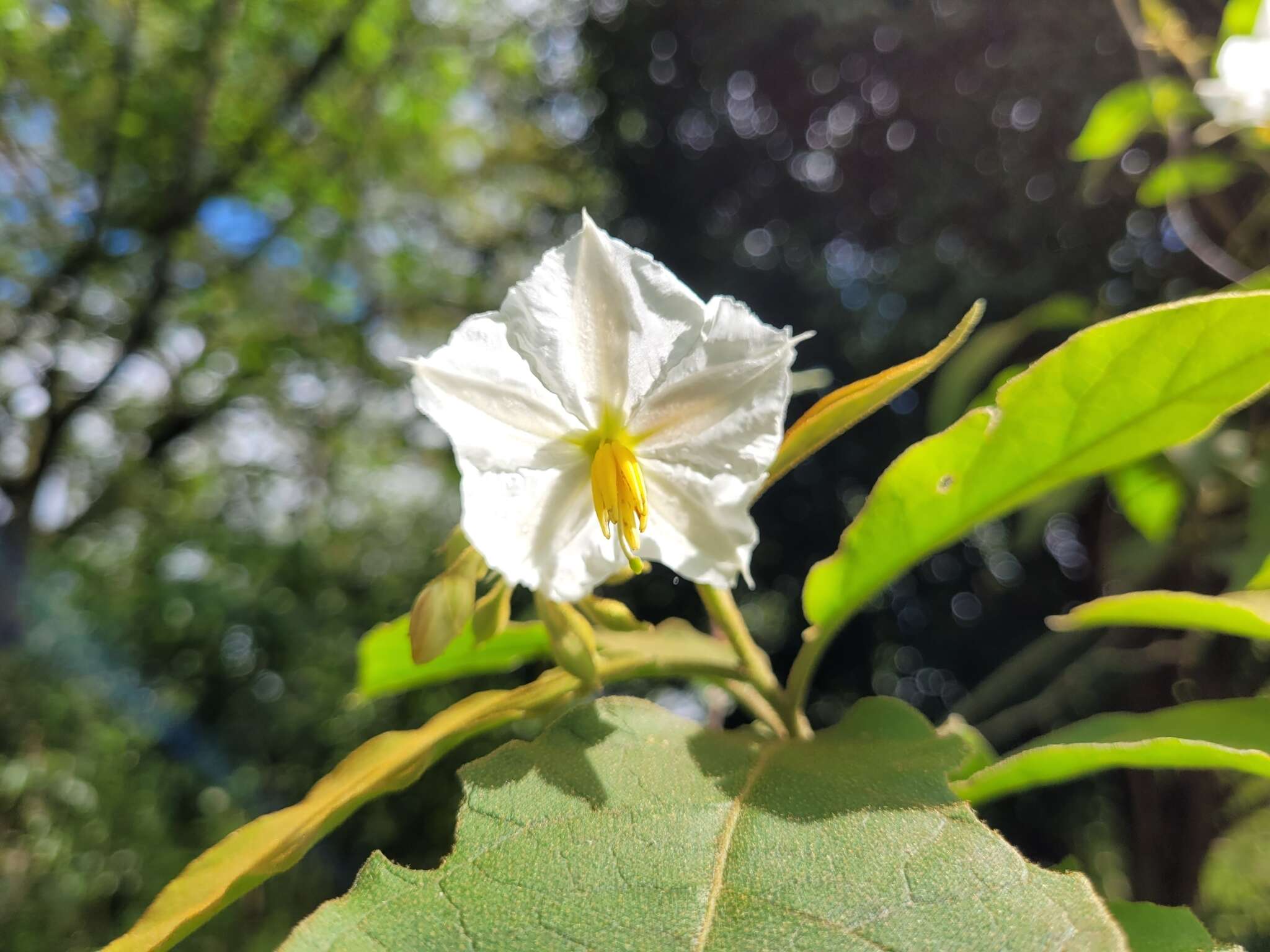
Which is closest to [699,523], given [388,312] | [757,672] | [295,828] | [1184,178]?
[757,672]

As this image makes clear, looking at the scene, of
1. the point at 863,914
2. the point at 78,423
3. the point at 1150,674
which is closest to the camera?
the point at 863,914

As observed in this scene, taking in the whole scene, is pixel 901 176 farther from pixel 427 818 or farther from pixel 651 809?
pixel 651 809

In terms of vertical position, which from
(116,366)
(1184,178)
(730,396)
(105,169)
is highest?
(730,396)

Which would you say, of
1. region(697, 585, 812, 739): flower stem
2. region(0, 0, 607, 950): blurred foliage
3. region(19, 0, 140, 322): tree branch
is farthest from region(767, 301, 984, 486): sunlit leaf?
region(19, 0, 140, 322): tree branch

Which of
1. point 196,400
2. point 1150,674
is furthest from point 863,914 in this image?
point 196,400

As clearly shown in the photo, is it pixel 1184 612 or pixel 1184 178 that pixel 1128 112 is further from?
pixel 1184 612

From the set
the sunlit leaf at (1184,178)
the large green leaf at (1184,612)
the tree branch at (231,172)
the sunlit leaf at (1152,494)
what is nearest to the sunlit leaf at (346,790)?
the large green leaf at (1184,612)
